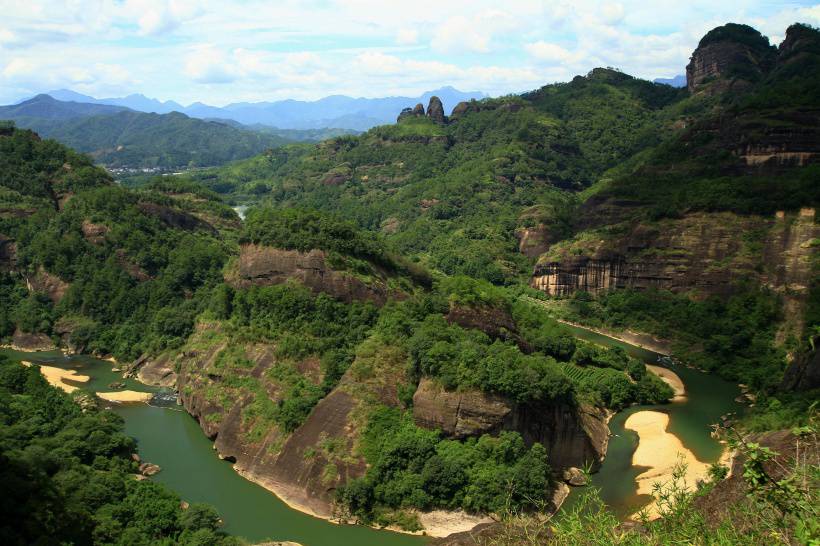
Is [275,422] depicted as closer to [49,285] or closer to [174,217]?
[49,285]

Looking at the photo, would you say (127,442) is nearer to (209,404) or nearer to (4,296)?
(209,404)

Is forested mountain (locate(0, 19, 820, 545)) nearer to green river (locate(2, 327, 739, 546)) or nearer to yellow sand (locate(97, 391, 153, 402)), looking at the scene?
green river (locate(2, 327, 739, 546))

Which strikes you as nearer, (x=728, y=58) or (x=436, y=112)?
(x=728, y=58)

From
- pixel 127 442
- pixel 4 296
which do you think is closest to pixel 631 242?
pixel 127 442

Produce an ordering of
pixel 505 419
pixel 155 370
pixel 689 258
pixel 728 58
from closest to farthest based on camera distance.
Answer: pixel 505 419
pixel 155 370
pixel 689 258
pixel 728 58

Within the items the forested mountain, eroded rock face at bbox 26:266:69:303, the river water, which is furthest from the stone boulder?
eroded rock face at bbox 26:266:69:303

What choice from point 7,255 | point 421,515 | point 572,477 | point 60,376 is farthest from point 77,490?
point 7,255
